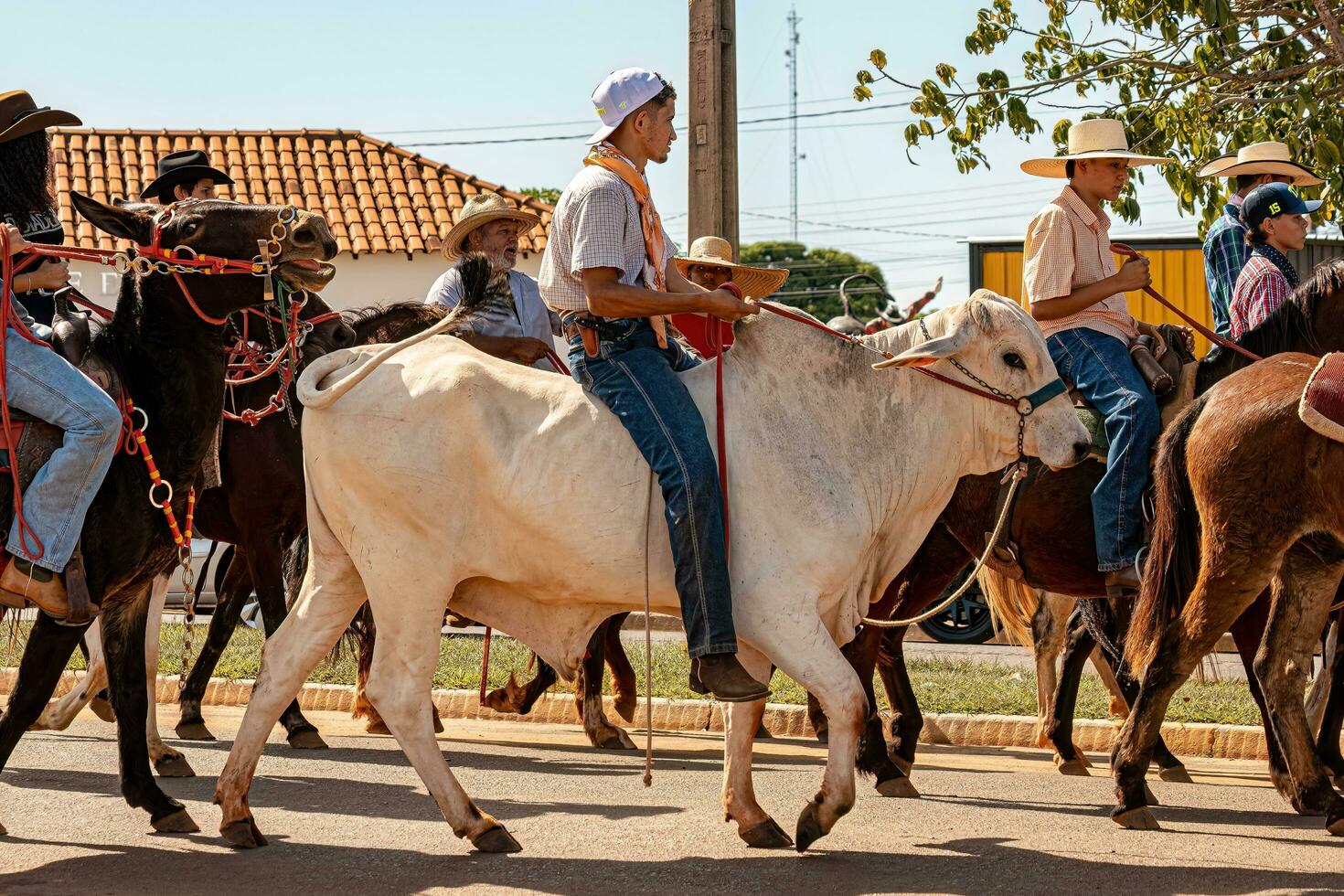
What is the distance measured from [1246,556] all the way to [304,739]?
212 inches

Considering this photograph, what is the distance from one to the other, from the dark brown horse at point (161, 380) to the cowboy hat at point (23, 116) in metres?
0.52

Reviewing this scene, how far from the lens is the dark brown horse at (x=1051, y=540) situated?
8500mm

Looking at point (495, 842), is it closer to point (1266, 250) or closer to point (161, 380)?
point (161, 380)

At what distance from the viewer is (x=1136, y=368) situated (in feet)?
28.3

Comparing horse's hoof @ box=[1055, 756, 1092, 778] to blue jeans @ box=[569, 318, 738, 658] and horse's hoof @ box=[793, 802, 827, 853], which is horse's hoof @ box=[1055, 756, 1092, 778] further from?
blue jeans @ box=[569, 318, 738, 658]

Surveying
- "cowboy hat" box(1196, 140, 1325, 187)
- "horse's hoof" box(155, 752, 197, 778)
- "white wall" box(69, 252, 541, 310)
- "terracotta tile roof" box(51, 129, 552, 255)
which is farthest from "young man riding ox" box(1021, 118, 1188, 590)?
"white wall" box(69, 252, 541, 310)

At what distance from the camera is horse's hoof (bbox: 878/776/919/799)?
27.3 ft

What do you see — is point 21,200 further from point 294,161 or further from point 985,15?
point 294,161

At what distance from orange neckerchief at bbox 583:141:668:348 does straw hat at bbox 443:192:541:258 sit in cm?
365

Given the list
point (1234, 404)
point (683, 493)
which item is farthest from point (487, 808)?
point (1234, 404)

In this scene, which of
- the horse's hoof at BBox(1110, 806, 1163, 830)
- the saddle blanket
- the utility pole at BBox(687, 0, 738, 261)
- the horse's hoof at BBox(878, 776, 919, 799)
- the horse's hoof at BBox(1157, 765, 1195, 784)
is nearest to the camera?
the saddle blanket

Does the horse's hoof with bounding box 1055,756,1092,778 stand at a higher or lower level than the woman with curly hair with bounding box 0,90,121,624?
lower

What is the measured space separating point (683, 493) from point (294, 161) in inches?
1152

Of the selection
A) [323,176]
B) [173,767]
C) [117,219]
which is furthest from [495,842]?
[323,176]
